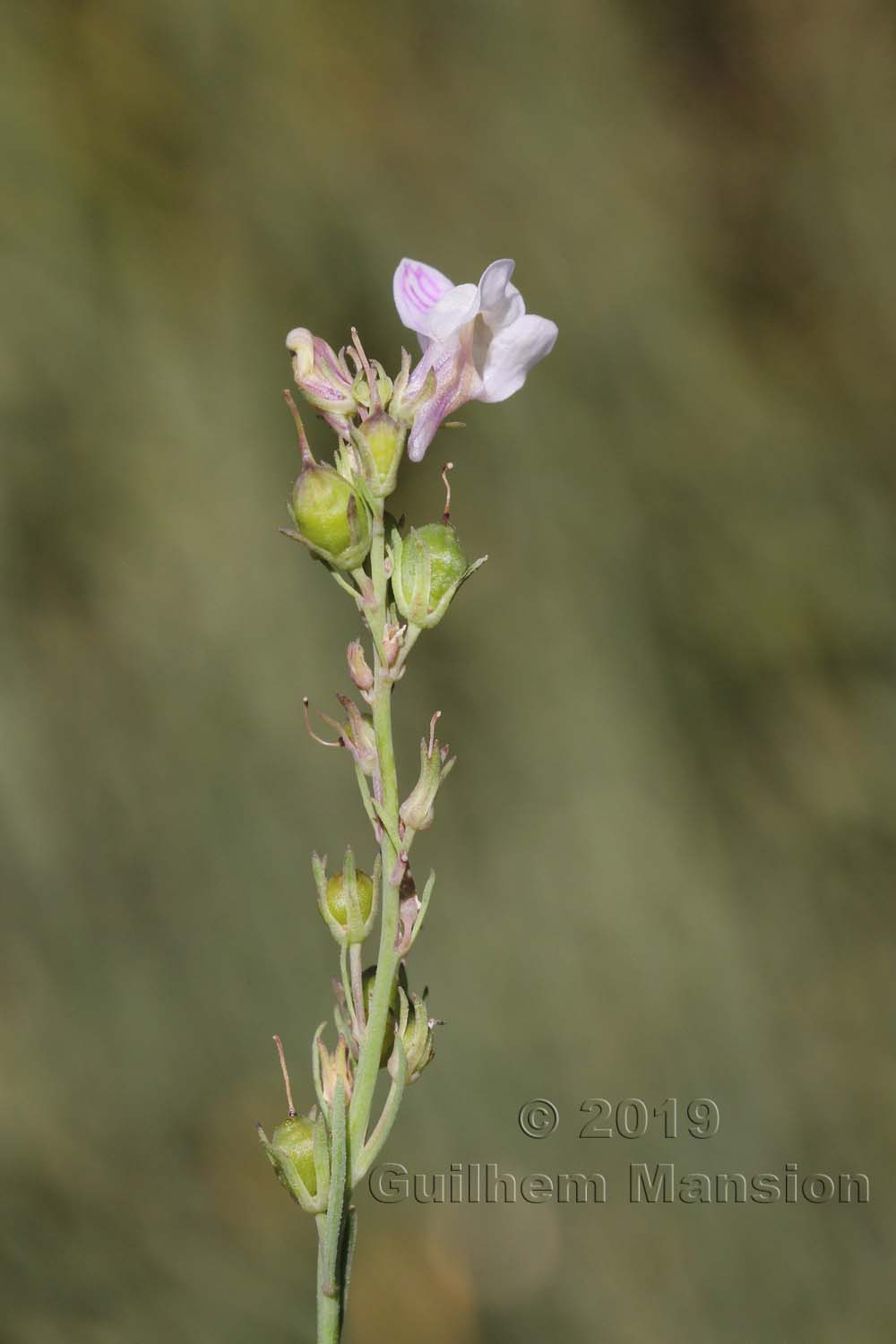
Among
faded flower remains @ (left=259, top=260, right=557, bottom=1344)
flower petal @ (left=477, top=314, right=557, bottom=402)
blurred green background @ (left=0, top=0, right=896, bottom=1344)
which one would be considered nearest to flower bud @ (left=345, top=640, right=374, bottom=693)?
faded flower remains @ (left=259, top=260, right=557, bottom=1344)

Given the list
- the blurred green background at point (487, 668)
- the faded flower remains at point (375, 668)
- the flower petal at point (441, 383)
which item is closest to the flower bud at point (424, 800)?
the faded flower remains at point (375, 668)

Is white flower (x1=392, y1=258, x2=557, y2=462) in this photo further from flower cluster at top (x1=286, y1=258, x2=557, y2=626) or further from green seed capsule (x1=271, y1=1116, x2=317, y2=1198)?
green seed capsule (x1=271, y1=1116, x2=317, y2=1198)

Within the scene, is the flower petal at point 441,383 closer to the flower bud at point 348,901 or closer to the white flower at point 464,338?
the white flower at point 464,338

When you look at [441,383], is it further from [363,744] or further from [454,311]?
[363,744]

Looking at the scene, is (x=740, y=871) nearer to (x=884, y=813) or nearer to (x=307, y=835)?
(x=884, y=813)

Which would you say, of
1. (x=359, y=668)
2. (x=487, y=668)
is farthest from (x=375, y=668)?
(x=487, y=668)
